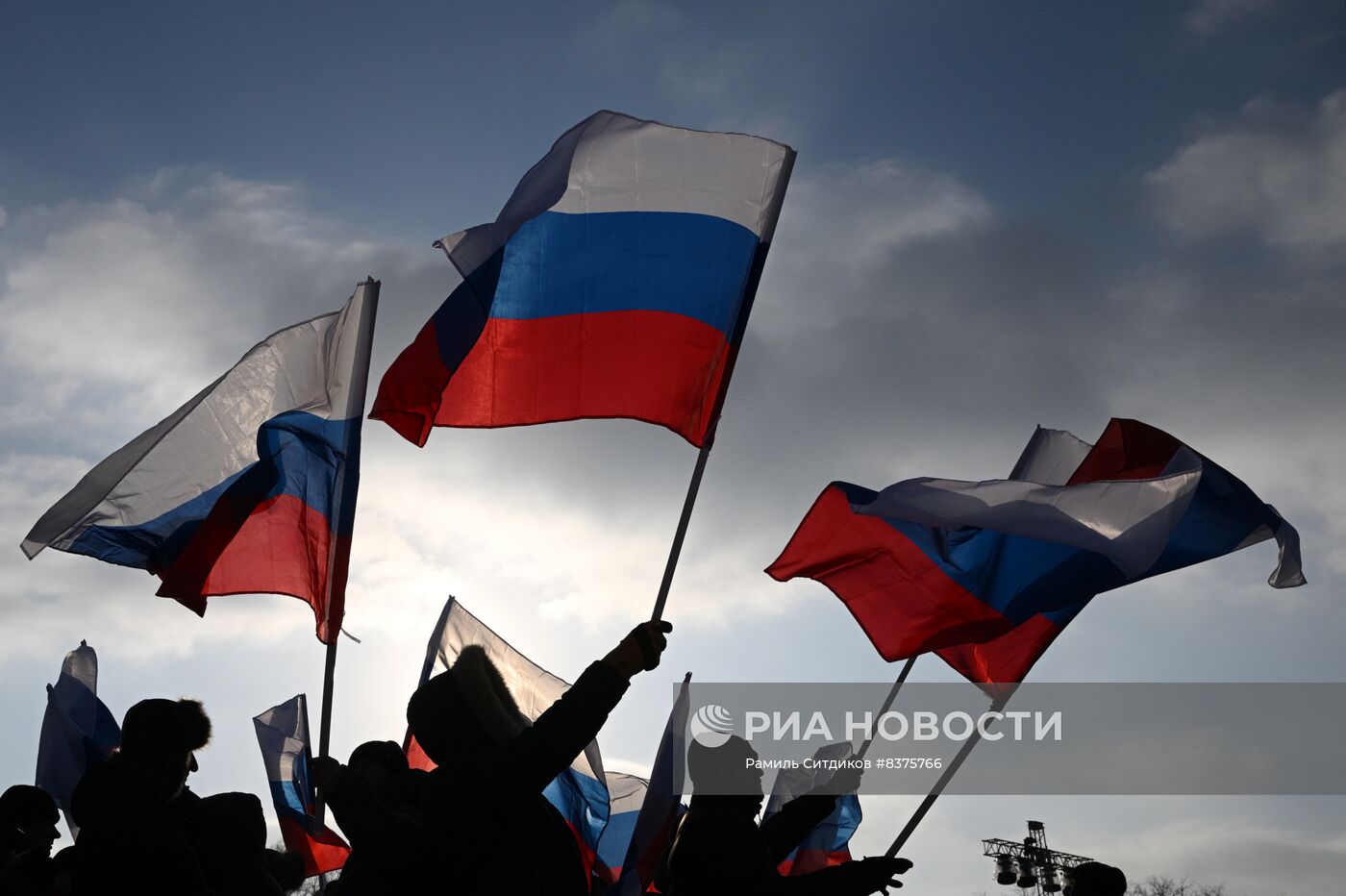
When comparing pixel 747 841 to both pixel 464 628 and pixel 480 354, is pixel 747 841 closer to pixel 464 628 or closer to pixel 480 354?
pixel 480 354

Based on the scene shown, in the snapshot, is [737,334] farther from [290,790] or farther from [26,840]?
[290,790]

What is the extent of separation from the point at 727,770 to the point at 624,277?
264 centimetres

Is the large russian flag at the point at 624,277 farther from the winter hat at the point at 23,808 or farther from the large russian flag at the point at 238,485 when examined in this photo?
the winter hat at the point at 23,808

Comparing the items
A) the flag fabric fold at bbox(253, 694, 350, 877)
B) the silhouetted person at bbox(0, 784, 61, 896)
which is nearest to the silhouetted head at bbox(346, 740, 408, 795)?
the silhouetted person at bbox(0, 784, 61, 896)

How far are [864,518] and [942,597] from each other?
0.61 meters

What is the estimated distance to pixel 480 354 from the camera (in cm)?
587

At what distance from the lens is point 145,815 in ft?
11.8

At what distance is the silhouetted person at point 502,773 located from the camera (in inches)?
110

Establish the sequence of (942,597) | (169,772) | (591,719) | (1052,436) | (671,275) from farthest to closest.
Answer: (1052,436) → (942,597) → (671,275) → (169,772) → (591,719)

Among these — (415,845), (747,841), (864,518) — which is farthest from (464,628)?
(415,845)

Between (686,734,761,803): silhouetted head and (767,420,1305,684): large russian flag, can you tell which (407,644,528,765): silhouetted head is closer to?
(686,734,761,803): silhouetted head

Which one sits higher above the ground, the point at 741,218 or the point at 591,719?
the point at 741,218

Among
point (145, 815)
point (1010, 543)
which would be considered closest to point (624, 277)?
point (1010, 543)

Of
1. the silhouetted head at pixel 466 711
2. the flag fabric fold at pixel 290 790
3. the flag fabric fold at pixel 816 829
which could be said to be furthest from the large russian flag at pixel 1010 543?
the flag fabric fold at pixel 290 790
